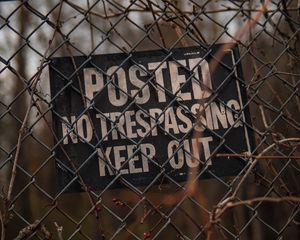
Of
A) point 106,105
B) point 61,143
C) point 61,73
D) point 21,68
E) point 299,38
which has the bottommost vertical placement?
point 61,143

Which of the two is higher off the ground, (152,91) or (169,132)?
(152,91)

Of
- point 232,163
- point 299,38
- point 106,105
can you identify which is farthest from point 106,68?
point 299,38

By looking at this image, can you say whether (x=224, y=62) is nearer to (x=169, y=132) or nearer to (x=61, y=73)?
(x=169, y=132)

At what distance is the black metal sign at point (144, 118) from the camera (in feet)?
5.92

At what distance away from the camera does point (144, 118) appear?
6.07 ft

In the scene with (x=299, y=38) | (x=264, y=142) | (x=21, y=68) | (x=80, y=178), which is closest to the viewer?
(x=80, y=178)

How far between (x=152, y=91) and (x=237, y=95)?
0.34 m

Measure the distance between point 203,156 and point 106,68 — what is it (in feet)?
1.60

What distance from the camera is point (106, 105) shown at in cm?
185

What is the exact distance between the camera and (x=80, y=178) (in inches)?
70.3

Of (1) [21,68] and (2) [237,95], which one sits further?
(1) [21,68]

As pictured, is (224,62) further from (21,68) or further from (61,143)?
(21,68)

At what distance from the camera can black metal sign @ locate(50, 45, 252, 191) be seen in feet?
5.92

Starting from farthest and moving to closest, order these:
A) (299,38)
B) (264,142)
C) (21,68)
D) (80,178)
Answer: (21,68)
(299,38)
(264,142)
(80,178)
